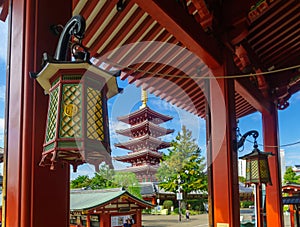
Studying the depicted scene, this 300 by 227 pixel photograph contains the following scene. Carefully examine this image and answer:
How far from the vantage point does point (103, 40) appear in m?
2.33

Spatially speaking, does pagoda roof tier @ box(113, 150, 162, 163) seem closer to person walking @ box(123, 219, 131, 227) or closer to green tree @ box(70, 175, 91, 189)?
green tree @ box(70, 175, 91, 189)

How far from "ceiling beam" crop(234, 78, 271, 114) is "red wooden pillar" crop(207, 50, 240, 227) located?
514mm

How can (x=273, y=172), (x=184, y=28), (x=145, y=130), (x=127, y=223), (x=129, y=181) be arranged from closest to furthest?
(x=184, y=28), (x=273, y=172), (x=127, y=223), (x=129, y=181), (x=145, y=130)

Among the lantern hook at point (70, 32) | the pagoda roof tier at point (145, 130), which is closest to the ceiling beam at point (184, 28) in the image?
the lantern hook at point (70, 32)

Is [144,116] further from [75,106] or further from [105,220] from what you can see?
[75,106]

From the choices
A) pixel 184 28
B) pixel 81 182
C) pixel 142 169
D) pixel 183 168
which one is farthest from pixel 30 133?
pixel 81 182

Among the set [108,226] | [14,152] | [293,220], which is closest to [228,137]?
[14,152]

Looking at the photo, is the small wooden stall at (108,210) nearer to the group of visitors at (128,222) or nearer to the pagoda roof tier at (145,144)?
the group of visitors at (128,222)

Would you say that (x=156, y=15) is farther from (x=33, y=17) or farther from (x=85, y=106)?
(x=85, y=106)

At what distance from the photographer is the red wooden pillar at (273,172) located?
3.90m

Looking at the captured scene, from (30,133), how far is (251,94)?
9.38 feet

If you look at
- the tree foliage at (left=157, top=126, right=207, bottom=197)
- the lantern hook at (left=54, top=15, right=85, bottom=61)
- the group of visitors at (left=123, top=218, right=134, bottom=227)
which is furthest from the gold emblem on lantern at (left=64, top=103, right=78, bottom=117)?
the tree foliage at (left=157, top=126, right=207, bottom=197)

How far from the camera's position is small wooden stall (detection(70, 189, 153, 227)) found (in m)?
7.06

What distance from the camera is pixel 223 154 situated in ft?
7.87
